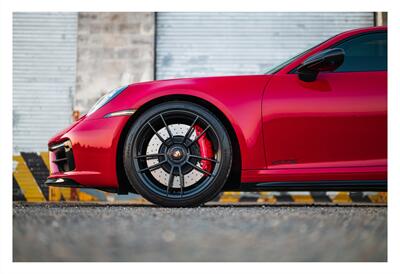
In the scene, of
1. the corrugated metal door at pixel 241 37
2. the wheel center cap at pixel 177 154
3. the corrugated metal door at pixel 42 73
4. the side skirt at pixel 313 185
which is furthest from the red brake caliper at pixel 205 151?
the corrugated metal door at pixel 42 73

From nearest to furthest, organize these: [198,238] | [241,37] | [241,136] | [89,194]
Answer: [198,238] → [241,136] → [89,194] → [241,37]

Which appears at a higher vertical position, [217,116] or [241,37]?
[241,37]

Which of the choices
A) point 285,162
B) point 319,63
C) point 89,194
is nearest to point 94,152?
point 285,162

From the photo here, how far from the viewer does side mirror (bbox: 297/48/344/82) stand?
3.53m

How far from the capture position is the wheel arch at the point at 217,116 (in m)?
3.56

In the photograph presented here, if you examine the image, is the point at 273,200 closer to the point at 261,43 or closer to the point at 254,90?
the point at 261,43

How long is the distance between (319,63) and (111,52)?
7.20 m

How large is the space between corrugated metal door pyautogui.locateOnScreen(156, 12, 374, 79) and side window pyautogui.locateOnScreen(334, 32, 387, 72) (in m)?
6.22

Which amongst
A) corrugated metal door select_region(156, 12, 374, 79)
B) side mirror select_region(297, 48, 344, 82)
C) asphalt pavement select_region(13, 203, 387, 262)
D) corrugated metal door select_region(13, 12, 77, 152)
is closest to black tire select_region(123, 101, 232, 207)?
asphalt pavement select_region(13, 203, 387, 262)

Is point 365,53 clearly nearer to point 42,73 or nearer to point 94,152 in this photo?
point 94,152

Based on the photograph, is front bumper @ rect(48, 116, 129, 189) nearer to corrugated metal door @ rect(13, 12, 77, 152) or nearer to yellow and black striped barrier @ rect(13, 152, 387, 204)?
yellow and black striped barrier @ rect(13, 152, 387, 204)

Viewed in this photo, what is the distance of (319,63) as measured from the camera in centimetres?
355
